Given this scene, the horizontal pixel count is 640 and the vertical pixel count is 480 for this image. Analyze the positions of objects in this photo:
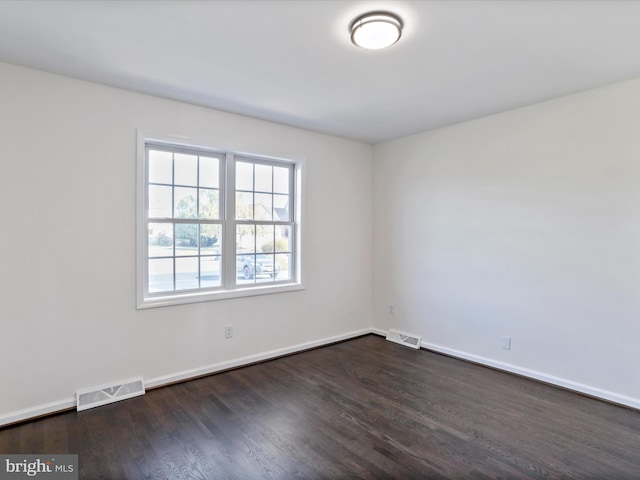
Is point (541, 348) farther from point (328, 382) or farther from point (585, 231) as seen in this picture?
point (328, 382)

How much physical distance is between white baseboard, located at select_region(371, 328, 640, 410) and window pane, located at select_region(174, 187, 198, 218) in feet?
10.1

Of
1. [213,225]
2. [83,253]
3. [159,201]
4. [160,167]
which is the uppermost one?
[160,167]

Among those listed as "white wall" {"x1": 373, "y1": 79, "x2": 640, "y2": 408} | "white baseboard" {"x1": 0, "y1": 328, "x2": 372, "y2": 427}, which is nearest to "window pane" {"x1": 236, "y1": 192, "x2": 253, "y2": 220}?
"white baseboard" {"x1": 0, "y1": 328, "x2": 372, "y2": 427}

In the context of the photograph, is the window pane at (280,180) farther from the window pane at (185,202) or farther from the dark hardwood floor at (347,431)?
the dark hardwood floor at (347,431)

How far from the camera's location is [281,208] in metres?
4.20

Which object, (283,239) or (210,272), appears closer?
(210,272)

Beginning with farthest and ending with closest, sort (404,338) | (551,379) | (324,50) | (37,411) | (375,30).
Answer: (404,338), (551,379), (37,411), (324,50), (375,30)

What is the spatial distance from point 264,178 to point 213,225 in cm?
81

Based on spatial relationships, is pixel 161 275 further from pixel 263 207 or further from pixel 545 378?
pixel 545 378

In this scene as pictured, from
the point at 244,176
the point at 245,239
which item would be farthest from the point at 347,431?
the point at 244,176

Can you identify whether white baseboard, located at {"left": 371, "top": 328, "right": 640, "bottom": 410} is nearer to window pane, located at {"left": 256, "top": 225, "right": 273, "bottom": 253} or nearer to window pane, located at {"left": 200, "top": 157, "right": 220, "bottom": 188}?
window pane, located at {"left": 256, "top": 225, "right": 273, "bottom": 253}

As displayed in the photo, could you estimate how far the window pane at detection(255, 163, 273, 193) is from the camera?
157 inches

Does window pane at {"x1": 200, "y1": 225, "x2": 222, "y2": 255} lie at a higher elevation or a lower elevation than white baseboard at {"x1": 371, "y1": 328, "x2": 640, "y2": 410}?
higher

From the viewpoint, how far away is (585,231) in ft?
10.1
